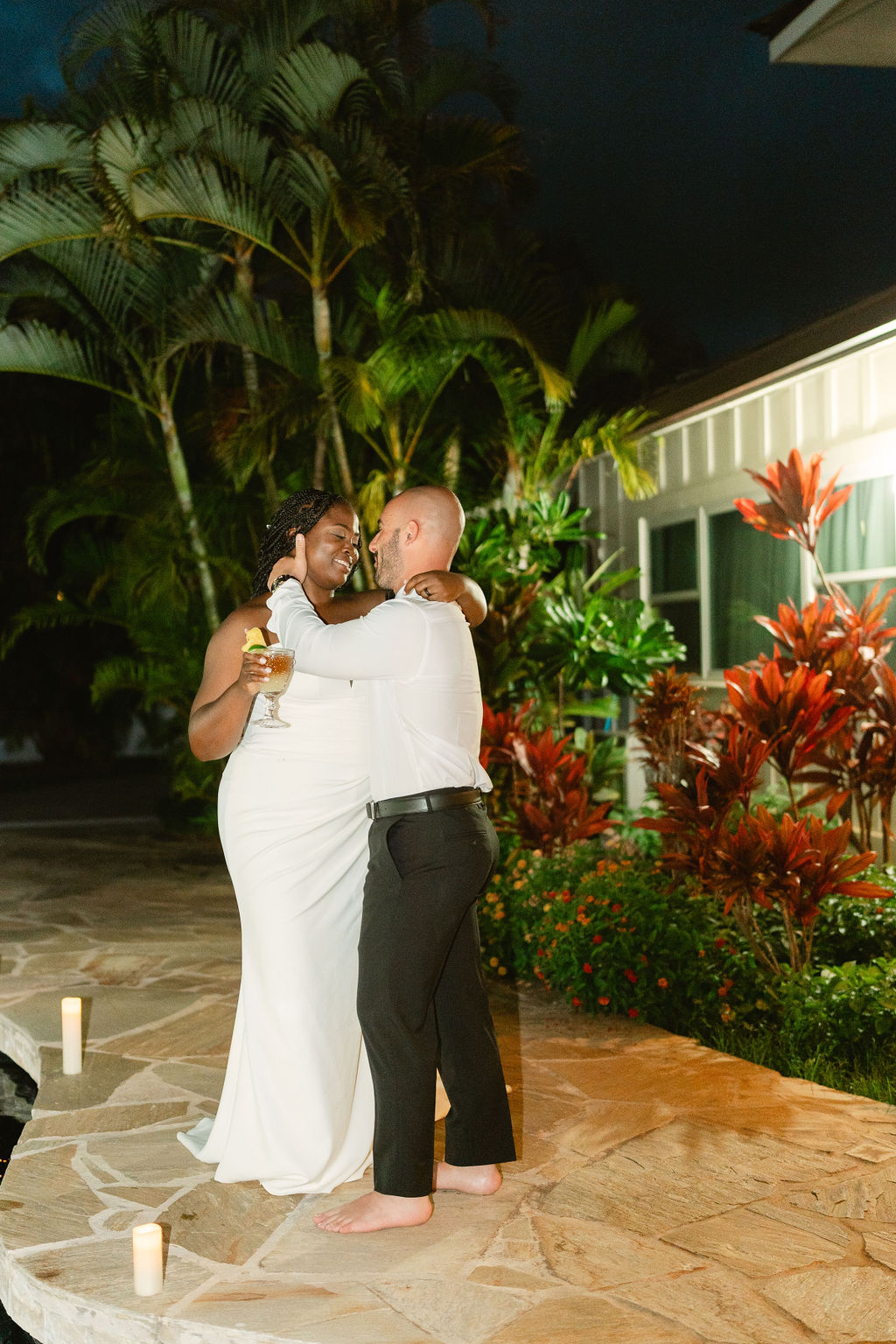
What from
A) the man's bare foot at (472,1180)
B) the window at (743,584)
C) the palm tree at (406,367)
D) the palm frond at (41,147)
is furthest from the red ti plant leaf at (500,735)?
the palm frond at (41,147)

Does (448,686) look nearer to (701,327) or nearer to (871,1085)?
(871,1085)

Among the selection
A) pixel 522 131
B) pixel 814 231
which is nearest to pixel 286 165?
pixel 522 131

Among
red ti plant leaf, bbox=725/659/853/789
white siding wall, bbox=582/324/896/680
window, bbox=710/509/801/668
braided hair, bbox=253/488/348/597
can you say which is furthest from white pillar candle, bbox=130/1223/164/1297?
window, bbox=710/509/801/668

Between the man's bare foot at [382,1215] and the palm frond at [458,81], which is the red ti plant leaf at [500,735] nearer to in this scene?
the man's bare foot at [382,1215]

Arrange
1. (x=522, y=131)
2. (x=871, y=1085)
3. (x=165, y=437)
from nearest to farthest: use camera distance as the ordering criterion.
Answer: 1. (x=871, y=1085)
2. (x=522, y=131)
3. (x=165, y=437)

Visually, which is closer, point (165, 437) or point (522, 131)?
point (522, 131)

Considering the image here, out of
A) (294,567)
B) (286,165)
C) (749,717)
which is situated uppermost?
(286,165)

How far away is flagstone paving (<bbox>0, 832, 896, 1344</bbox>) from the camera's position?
10.4ft

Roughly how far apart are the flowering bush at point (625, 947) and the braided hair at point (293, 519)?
284 cm

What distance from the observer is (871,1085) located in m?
4.89

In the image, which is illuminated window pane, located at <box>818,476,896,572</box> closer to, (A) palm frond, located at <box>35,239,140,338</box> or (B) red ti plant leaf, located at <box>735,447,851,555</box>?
(B) red ti plant leaf, located at <box>735,447,851,555</box>

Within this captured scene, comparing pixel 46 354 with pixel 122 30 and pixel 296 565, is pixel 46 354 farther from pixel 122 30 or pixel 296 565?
pixel 296 565

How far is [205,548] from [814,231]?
114 ft

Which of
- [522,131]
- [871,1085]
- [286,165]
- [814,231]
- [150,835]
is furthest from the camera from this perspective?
[814,231]
